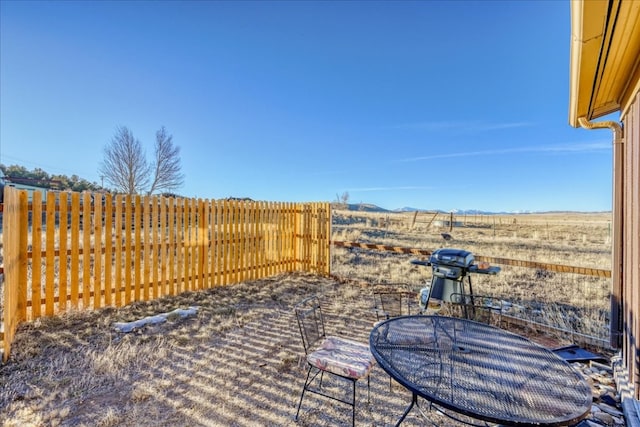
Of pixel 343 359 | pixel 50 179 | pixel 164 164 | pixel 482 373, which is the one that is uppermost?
pixel 164 164

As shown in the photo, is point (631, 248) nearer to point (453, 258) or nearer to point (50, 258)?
Result: point (453, 258)

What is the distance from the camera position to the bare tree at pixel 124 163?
15594mm

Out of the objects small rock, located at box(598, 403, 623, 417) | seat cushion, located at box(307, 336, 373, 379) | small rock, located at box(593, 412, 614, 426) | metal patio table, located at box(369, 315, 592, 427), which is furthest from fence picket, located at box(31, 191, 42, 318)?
small rock, located at box(598, 403, 623, 417)

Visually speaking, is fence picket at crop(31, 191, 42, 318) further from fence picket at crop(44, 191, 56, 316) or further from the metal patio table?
the metal patio table

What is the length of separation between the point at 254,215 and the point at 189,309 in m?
2.45

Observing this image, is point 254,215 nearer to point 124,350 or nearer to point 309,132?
point 124,350

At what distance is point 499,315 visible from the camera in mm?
3863

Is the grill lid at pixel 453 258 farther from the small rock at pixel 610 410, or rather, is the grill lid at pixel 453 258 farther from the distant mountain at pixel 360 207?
the distant mountain at pixel 360 207

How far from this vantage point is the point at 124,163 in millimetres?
15914

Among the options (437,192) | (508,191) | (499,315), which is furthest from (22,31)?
(508,191)

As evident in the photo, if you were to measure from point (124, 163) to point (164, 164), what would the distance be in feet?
6.75

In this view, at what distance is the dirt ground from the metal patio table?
2.24 ft

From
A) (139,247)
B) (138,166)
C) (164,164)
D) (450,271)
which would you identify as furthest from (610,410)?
(138,166)

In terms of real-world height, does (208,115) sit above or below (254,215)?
above
